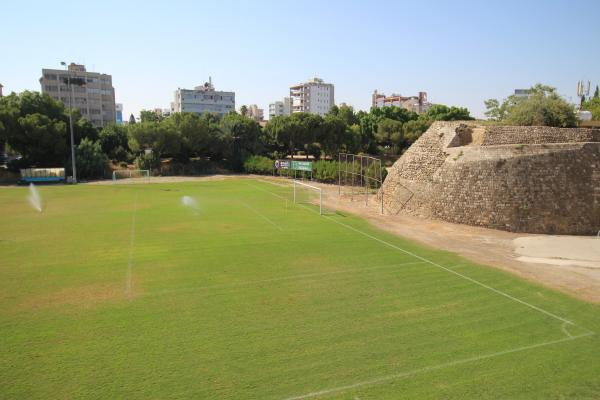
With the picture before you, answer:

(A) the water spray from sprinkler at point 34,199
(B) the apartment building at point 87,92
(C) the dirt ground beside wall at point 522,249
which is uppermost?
(B) the apartment building at point 87,92

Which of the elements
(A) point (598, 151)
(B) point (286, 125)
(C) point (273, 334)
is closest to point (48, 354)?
(C) point (273, 334)

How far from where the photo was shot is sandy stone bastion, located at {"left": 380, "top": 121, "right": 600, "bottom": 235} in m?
21.4

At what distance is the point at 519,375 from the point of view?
8.27 metres

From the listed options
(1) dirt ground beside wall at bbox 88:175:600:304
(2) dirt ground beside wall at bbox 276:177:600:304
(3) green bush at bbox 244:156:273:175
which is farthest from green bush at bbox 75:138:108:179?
(2) dirt ground beside wall at bbox 276:177:600:304

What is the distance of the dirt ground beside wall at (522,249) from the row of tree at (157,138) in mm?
32957

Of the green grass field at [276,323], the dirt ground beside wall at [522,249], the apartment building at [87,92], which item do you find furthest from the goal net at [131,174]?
the apartment building at [87,92]

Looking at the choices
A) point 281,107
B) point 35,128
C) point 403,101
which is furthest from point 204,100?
point 35,128

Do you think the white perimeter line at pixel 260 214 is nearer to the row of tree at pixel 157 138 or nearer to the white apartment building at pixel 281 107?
the row of tree at pixel 157 138

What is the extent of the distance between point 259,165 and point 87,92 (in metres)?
72.5

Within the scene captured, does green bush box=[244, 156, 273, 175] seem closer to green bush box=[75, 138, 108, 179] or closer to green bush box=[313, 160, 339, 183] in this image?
green bush box=[313, 160, 339, 183]

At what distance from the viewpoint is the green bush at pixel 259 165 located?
52.8 meters

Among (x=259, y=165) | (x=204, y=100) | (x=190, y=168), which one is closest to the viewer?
(x=259, y=165)

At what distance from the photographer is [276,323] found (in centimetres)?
1048

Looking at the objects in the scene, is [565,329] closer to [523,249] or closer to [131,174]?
[523,249]
